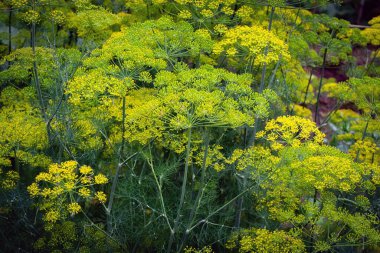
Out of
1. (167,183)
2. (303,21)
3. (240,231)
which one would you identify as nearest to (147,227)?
(167,183)

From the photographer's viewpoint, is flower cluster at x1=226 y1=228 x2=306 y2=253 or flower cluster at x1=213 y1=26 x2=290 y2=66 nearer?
flower cluster at x1=226 y1=228 x2=306 y2=253

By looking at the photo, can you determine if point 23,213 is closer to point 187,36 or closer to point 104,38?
point 104,38

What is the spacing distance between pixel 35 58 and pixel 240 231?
3.19 meters

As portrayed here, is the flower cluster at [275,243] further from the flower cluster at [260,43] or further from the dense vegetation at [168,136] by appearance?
the flower cluster at [260,43]

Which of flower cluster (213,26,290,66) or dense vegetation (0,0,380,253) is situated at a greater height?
flower cluster (213,26,290,66)

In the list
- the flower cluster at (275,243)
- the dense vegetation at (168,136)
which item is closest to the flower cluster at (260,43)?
the dense vegetation at (168,136)

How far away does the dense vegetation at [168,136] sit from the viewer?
14.4ft

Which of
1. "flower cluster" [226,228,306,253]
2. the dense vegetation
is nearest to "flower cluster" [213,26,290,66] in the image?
the dense vegetation

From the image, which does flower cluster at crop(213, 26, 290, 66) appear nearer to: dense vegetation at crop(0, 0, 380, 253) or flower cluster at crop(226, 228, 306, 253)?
dense vegetation at crop(0, 0, 380, 253)

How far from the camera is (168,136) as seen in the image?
16.5 feet

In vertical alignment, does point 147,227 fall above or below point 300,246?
below

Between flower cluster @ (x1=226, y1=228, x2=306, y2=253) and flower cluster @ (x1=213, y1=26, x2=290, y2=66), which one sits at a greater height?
flower cluster @ (x1=213, y1=26, x2=290, y2=66)

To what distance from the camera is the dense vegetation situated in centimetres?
438

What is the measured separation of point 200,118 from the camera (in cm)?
419
